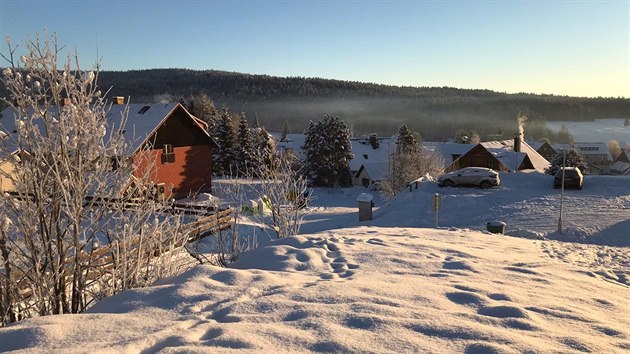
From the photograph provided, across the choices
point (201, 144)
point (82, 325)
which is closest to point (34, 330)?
point (82, 325)

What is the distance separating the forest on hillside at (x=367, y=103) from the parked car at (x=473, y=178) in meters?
103

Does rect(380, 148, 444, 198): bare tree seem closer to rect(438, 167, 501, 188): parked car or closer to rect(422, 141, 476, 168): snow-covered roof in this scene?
rect(438, 167, 501, 188): parked car

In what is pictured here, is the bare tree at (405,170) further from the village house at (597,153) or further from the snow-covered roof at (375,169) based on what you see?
the village house at (597,153)

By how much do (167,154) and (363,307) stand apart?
27.4 m

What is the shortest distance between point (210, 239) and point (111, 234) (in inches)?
357

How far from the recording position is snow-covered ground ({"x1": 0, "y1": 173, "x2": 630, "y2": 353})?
4.26 metres

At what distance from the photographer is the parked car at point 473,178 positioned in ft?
84.6

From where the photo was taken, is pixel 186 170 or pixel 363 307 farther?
pixel 186 170

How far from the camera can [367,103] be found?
550ft

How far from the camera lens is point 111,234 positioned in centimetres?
673

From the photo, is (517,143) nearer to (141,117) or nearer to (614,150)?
(141,117)

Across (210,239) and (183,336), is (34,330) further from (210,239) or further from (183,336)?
(210,239)

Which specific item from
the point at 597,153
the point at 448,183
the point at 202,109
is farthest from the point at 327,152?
the point at 597,153

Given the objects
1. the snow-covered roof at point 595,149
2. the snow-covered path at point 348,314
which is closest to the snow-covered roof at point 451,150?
the snow-covered roof at point 595,149
